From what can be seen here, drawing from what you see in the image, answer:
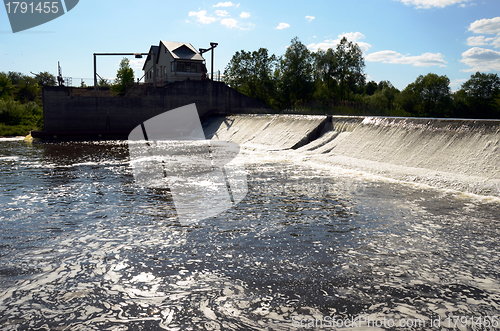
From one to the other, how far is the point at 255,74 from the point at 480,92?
30.9 m

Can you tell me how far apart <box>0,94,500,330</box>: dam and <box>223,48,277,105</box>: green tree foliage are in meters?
35.6

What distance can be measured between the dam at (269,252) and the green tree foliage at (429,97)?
41230 millimetres

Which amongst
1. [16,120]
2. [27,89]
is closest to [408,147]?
[16,120]

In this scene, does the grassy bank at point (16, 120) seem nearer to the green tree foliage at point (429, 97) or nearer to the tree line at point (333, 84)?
the tree line at point (333, 84)

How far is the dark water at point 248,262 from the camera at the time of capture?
11.9 feet

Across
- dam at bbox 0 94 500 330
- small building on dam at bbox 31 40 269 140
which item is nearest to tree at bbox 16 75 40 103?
small building on dam at bbox 31 40 269 140

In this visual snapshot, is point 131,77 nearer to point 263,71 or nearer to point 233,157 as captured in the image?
point 263,71

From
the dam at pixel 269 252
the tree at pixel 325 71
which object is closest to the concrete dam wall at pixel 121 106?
the tree at pixel 325 71

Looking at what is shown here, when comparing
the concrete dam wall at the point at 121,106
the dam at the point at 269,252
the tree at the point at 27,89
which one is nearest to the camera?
the dam at the point at 269,252

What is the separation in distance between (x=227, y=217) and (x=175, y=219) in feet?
3.30

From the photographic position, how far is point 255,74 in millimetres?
46781

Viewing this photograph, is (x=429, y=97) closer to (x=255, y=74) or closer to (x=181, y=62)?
(x=255, y=74)

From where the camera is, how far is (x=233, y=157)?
17203 mm

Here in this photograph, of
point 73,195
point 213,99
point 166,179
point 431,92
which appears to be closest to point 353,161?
point 166,179
